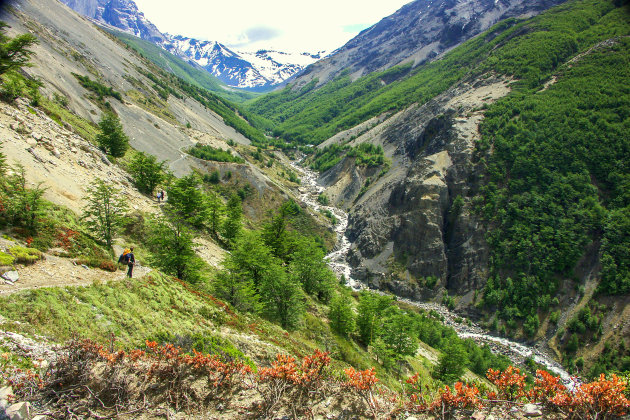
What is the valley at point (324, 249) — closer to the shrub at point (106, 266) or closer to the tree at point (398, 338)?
the shrub at point (106, 266)

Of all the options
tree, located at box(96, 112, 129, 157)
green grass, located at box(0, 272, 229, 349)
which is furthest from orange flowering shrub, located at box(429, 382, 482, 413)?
tree, located at box(96, 112, 129, 157)

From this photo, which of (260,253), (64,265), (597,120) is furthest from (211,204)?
(597,120)

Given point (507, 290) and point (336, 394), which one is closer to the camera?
point (336, 394)

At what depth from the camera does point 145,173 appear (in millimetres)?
34844

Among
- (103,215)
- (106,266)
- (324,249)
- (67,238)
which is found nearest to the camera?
(106,266)

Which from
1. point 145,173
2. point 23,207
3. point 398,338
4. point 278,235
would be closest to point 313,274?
point 278,235

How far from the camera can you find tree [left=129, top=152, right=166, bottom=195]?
34562mm

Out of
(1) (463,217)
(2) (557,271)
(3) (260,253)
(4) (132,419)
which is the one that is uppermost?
(4) (132,419)

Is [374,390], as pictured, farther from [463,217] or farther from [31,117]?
[463,217]

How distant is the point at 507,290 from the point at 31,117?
240 ft

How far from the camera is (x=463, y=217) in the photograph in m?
66.8

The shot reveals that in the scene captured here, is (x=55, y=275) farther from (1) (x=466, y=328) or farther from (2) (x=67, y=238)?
(1) (x=466, y=328)

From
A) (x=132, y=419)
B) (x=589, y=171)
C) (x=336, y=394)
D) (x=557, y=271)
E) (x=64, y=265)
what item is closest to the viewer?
(x=132, y=419)

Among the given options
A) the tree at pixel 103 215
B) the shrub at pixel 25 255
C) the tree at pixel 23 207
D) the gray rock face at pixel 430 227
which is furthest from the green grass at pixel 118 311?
the gray rock face at pixel 430 227
